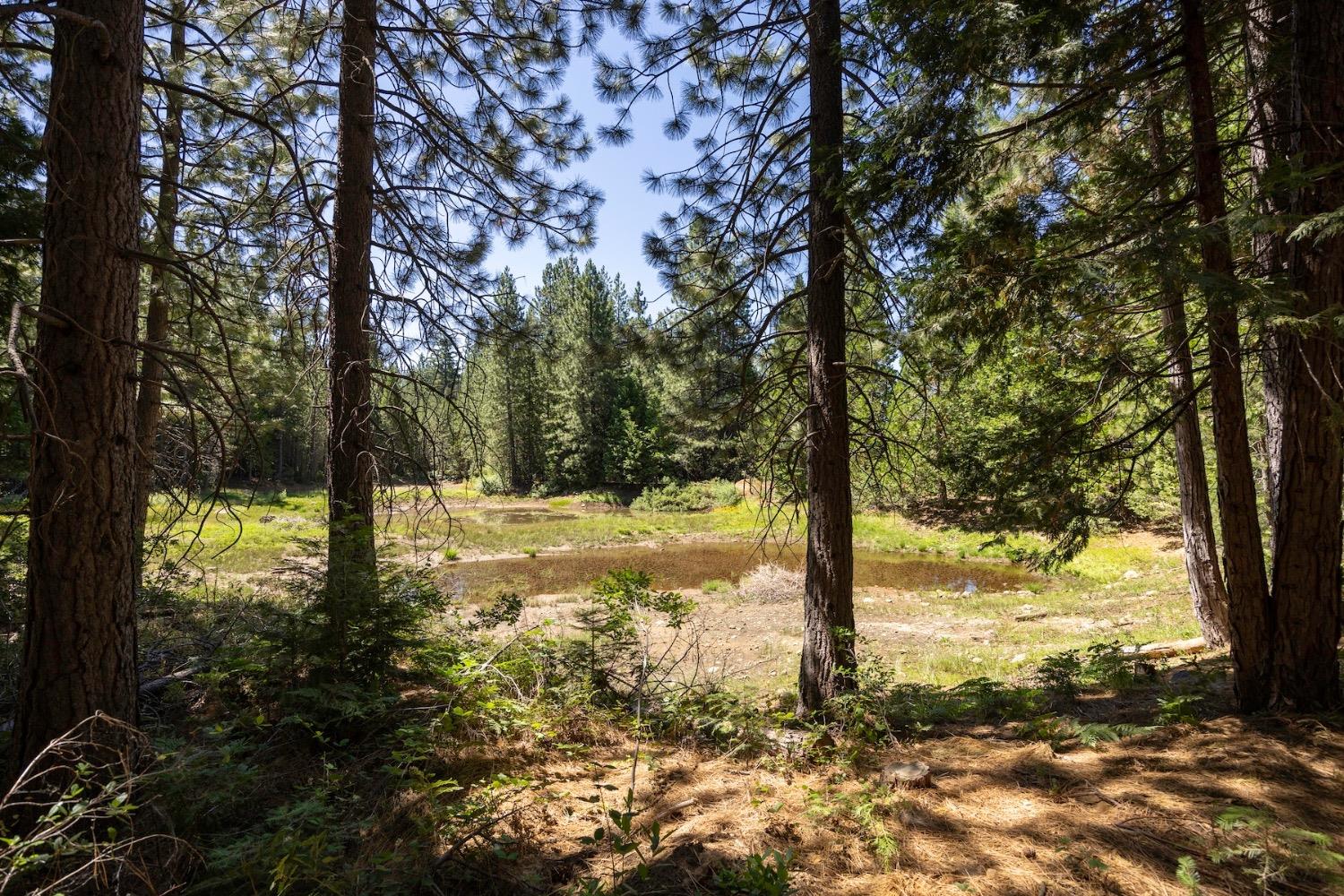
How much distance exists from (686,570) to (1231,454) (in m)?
14.1

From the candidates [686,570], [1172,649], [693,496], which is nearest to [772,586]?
[686,570]

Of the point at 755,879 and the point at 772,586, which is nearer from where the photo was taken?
the point at 755,879

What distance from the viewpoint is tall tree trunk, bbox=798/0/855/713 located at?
4.47 m

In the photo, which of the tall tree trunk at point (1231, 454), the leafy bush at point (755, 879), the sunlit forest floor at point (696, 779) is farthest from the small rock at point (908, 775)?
the tall tree trunk at point (1231, 454)

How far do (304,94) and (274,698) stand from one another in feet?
18.3

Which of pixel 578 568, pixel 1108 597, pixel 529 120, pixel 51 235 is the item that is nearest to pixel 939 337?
pixel 529 120

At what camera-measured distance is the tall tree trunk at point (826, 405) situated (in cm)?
447

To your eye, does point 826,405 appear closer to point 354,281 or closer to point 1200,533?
point 354,281

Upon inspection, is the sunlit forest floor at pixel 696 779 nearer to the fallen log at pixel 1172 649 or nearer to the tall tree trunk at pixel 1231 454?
the tall tree trunk at pixel 1231 454

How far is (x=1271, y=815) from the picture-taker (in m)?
2.40

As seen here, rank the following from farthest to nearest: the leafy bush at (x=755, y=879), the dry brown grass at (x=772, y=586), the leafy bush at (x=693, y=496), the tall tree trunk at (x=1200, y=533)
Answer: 1. the leafy bush at (x=693, y=496)
2. the dry brown grass at (x=772, y=586)
3. the tall tree trunk at (x=1200, y=533)
4. the leafy bush at (x=755, y=879)

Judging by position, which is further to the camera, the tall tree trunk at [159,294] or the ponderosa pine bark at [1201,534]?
the ponderosa pine bark at [1201,534]

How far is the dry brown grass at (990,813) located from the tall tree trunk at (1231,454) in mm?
381

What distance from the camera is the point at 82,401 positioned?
258cm
